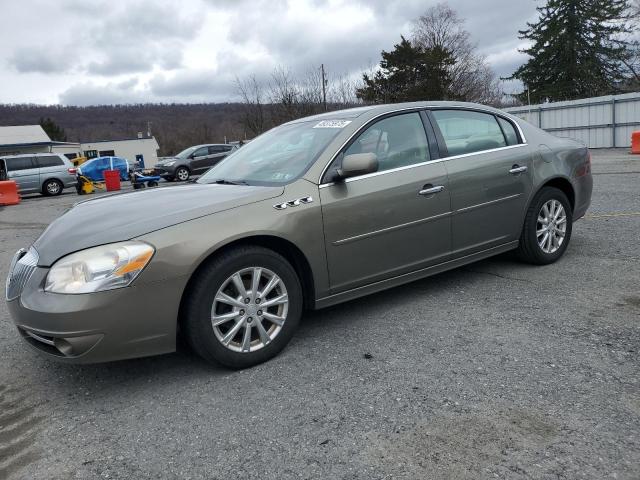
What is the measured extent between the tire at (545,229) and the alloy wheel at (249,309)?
2483 millimetres

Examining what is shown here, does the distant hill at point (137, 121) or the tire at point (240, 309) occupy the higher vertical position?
the distant hill at point (137, 121)

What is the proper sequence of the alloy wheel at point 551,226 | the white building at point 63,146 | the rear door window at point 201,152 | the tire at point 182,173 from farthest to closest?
1. the white building at point 63,146
2. the rear door window at point 201,152
3. the tire at point 182,173
4. the alloy wheel at point 551,226

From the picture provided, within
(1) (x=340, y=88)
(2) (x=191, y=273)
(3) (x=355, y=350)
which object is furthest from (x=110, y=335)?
(1) (x=340, y=88)

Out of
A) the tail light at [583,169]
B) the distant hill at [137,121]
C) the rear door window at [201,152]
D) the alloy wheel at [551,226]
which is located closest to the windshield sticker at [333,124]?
the alloy wheel at [551,226]

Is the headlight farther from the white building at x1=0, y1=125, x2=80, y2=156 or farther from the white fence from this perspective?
the white building at x1=0, y1=125, x2=80, y2=156

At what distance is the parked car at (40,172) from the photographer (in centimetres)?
2088

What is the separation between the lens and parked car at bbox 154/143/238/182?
951 inches

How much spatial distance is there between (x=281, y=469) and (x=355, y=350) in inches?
47.2

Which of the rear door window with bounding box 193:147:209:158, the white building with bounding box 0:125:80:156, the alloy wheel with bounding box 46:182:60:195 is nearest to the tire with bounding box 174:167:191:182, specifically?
the rear door window with bounding box 193:147:209:158

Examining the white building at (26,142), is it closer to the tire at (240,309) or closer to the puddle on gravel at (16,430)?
the puddle on gravel at (16,430)

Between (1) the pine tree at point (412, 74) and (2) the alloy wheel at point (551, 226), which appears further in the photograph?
(1) the pine tree at point (412, 74)

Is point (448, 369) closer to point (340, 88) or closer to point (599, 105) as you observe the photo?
point (599, 105)

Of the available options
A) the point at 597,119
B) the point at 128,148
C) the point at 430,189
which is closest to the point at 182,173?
the point at 597,119

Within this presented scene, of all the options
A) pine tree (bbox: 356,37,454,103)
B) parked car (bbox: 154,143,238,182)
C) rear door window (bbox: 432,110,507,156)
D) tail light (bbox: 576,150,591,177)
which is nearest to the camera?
rear door window (bbox: 432,110,507,156)
